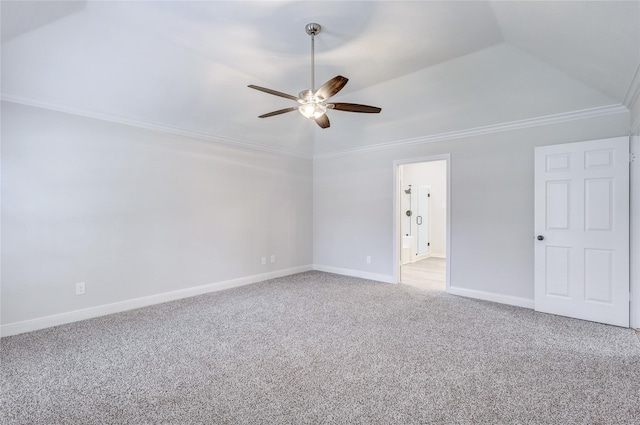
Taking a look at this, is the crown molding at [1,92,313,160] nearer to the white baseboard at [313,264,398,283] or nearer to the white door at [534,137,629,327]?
the white baseboard at [313,264,398,283]

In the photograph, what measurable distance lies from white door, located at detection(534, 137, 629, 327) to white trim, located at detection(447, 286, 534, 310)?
171mm

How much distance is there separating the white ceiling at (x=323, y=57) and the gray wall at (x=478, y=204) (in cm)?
30

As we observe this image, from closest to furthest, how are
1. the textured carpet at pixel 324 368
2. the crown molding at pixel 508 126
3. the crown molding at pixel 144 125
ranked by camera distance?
1. the textured carpet at pixel 324 368
2. the crown molding at pixel 144 125
3. the crown molding at pixel 508 126

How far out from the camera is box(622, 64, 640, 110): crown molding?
2.66 m

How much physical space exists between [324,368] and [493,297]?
2.90 metres

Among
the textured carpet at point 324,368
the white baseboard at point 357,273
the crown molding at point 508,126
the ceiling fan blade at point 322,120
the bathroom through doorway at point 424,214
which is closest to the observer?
the textured carpet at point 324,368

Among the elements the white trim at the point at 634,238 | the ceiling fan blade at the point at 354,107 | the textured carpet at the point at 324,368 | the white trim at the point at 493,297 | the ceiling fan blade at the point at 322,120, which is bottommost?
the textured carpet at the point at 324,368

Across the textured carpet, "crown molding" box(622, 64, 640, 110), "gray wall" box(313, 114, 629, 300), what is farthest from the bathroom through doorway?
"crown molding" box(622, 64, 640, 110)

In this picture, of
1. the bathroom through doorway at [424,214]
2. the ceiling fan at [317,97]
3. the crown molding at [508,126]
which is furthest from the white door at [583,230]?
the bathroom through doorway at [424,214]

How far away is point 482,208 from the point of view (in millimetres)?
4316

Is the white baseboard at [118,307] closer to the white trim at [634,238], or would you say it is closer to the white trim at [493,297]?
the white trim at [493,297]

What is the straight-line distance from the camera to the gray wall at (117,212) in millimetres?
3184

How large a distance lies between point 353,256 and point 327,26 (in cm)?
393

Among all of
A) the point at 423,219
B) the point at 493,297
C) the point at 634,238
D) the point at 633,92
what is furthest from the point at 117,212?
the point at 423,219
